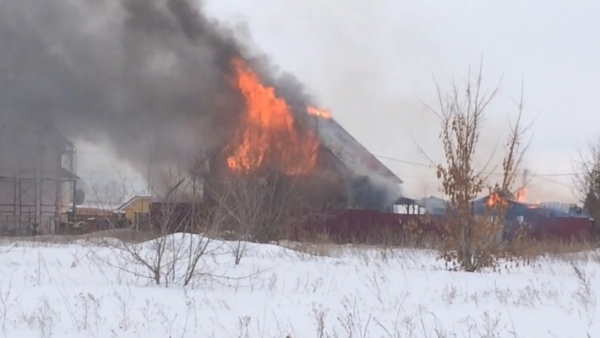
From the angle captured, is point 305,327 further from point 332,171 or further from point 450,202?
point 332,171

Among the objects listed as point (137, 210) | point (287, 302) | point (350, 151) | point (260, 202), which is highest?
point (350, 151)

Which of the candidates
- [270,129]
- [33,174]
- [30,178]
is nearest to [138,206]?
[270,129]

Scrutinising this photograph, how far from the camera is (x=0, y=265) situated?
45.8ft

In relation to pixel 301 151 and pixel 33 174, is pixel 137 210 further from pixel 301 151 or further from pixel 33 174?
pixel 33 174

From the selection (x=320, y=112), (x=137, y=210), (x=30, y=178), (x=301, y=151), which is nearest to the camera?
(x=137, y=210)

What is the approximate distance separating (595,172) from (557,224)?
3732 millimetres

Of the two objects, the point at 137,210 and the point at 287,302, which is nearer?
the point at 287,302

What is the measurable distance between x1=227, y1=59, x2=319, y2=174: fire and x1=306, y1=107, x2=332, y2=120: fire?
136 centimetres

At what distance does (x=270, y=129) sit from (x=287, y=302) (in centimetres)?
2196

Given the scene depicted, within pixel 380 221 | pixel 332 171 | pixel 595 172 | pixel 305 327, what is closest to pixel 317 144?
pixel 332 171

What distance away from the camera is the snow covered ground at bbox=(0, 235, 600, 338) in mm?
7508

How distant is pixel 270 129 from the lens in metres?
31.0

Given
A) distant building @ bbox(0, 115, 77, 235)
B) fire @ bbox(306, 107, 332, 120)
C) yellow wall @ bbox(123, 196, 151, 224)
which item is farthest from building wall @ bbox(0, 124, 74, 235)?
yellow wall @ bbox(123, 196, 151, 224)

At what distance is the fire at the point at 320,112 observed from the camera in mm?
33578
